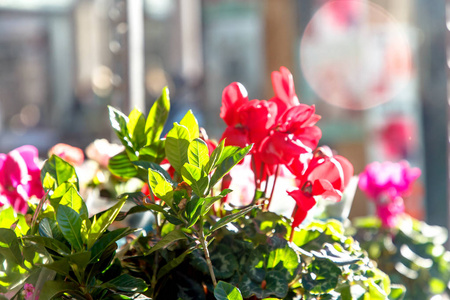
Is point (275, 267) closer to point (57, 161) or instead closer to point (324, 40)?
point (57, 161)

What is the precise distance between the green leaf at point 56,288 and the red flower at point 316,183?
22cm

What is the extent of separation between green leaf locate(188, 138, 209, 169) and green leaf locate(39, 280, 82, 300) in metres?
0.15

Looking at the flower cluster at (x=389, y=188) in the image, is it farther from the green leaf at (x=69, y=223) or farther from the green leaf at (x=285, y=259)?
the green leaf at (x=69, y=223)

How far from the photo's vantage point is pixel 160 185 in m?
0.47

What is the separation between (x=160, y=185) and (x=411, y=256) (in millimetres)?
561

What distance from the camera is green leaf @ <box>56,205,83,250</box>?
1.53 ft

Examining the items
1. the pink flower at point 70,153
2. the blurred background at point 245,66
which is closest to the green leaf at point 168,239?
the pink flower at point 70,153

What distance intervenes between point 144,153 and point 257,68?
444 centimetres

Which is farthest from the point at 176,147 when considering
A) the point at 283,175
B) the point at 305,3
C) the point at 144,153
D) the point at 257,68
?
the point at 257,68

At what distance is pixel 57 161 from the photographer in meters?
0.57

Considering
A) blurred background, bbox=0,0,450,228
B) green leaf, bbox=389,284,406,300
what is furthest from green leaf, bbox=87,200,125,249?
blurred background, bbox=0,0,450,228

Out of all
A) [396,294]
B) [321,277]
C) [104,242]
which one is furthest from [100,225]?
[396,294]

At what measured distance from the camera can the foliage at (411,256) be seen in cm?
86

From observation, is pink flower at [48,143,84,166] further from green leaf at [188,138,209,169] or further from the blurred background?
the blurred background
